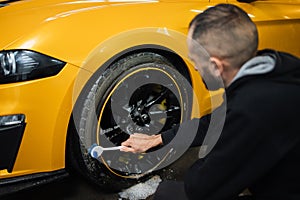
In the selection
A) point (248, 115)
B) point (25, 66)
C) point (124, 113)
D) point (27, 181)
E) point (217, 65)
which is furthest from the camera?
point (124, 113)

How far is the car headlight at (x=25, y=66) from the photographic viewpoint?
1.61 m

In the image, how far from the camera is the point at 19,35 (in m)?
1.67

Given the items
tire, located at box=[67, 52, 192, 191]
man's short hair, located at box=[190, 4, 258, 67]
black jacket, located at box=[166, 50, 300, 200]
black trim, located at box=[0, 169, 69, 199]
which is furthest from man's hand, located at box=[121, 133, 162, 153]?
man's short hair, located at box=[190, 4, 258, 67]

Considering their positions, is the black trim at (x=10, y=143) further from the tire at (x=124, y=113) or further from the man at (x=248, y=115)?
the man at (x=248, y=115)

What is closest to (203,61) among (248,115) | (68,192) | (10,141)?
(248,115)

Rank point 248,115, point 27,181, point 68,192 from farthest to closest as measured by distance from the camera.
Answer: point 68,192, point 27,181, point 248,115

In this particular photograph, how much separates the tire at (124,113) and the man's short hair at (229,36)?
0.72m

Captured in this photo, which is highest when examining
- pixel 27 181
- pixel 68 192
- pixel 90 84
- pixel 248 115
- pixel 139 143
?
pixel 248 115

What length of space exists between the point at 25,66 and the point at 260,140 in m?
1.05

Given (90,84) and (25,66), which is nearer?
(25,66)

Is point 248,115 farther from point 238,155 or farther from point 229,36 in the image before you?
point 229,36

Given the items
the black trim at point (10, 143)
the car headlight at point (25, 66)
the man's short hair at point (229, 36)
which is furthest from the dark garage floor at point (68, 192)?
the man's short hair at point (229, 36)

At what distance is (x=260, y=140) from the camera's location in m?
1.09

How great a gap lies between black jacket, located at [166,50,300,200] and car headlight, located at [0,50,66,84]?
82 cm
